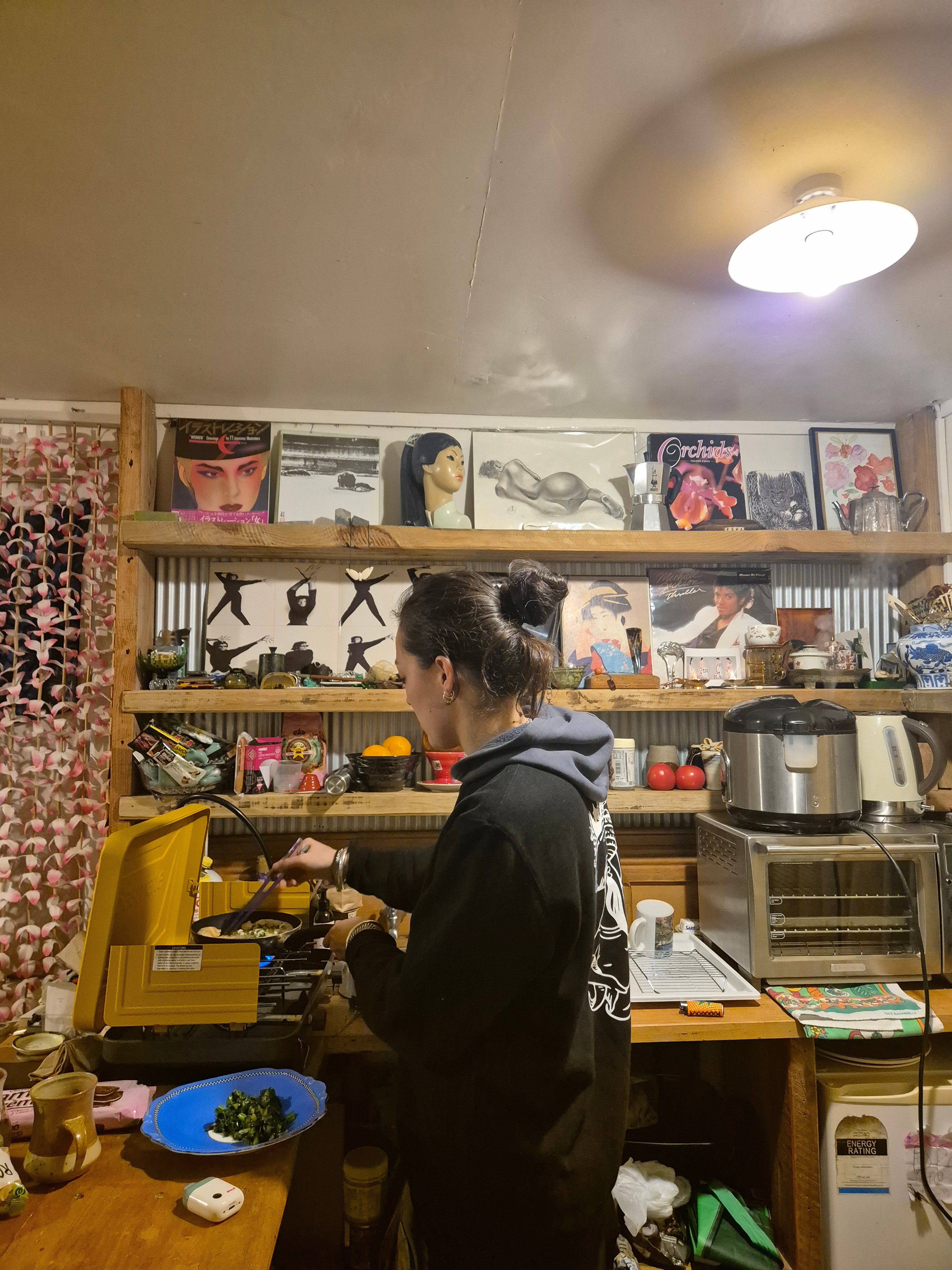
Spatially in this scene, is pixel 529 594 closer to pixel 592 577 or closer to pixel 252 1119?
pixel 252 1119

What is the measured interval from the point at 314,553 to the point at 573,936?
1.69m

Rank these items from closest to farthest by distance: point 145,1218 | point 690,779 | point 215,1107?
point 145,1218
point 215,1107
point 690,779

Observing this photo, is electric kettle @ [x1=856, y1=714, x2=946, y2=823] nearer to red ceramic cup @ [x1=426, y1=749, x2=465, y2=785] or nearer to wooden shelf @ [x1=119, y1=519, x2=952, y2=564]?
wooden shelf @ [x1=119, y1=519, x2=952, y2=564]

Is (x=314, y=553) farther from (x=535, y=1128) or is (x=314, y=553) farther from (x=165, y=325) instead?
(x=535, y=1128)

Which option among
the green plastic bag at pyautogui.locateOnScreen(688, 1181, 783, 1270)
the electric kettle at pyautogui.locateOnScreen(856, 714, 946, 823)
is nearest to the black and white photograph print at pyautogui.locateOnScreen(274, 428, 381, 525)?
the electric kettle at pyautogui.locateOnScreen(856, 714, 946, 823)

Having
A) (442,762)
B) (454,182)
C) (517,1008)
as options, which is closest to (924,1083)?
(517,1008)

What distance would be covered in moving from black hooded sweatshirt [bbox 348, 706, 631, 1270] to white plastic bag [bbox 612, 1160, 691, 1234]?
0.79m

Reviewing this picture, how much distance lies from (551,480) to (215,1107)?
6.56ft

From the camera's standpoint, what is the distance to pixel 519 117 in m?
1.23

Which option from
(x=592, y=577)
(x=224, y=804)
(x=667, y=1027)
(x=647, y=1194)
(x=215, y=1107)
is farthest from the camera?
(x=592, y=577)

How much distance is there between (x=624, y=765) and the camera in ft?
7.89

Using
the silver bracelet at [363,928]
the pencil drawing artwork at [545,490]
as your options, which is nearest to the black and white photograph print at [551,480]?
the pencil drawing artwork at [545,490]

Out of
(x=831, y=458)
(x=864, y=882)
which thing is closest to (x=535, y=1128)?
(x=864, y=882)

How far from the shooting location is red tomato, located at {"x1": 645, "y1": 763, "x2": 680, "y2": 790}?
2.38m
